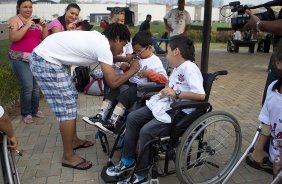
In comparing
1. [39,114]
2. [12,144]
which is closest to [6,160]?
[12,144]

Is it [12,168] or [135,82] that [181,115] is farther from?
[12,168]

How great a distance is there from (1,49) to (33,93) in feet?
14.0

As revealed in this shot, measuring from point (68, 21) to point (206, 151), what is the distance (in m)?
2.31

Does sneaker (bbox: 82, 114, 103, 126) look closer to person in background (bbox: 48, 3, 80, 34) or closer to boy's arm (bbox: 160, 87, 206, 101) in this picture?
boy's arm (bbox: 160, 87, 206, 101)

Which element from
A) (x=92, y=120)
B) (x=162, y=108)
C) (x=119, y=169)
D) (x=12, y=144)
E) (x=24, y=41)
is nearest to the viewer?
(x=12, y=144)

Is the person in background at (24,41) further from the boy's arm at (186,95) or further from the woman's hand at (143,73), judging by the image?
the boy's arm at (186,95)

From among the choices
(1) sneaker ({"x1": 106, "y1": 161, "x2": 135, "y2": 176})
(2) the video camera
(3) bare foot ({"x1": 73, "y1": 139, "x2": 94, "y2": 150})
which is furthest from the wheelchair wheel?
(3) bare foot ({"x1": 73, "y1": 139, "x2": 94, "y2": 150})

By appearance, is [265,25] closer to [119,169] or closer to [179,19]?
[119,169]

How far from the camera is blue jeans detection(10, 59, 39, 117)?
4.00 metres

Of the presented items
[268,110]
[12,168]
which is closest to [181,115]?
[268,110]

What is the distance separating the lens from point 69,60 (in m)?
2.78

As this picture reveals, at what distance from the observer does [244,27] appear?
2.84 meters

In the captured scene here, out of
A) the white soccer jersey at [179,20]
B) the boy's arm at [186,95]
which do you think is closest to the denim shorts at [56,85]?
the boy's arm at [186,95]

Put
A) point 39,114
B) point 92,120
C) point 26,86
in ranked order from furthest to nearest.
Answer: point 39,114 < point 26,86 < point 92,120
